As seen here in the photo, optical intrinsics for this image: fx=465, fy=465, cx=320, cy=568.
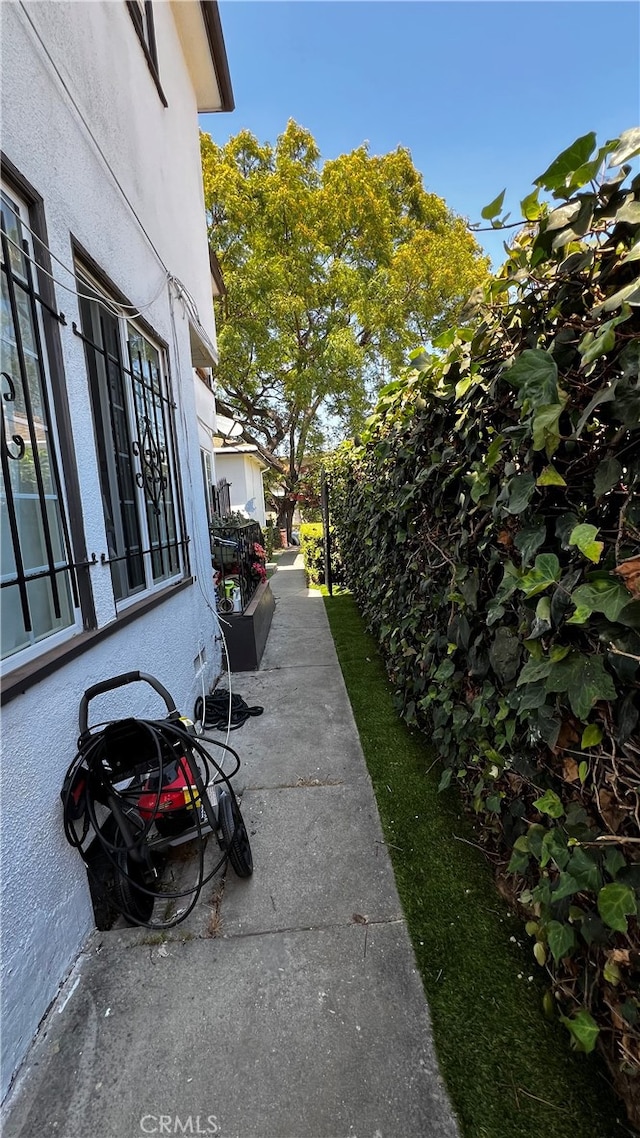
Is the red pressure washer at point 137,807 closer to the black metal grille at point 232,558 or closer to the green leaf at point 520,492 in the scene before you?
the green leaf at point 520,492

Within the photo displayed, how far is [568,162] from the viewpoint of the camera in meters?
1.21

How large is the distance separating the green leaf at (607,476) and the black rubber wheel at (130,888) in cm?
205

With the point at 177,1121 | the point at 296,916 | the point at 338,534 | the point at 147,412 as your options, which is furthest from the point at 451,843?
the point at 338,534

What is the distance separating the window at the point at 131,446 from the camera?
2.77 m

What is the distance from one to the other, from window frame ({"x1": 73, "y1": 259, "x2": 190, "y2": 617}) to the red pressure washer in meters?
0.89

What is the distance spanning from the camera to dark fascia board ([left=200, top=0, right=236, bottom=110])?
14.6 ft

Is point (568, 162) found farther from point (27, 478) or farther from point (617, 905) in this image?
point (27, 478)

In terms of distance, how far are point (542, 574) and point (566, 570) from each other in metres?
0.08

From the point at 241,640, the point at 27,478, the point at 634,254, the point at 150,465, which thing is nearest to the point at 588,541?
the point at 634,254

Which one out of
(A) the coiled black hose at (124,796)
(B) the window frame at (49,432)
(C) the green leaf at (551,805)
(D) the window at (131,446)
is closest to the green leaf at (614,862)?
(C) the green leaf at (551,805)

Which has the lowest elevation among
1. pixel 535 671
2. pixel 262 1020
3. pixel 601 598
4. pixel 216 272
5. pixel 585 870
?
pixel 262 1020

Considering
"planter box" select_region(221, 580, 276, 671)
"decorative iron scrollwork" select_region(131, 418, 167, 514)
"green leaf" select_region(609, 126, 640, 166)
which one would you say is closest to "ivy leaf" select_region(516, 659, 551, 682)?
"green leaf" select_region(609, 126, 640, 166)

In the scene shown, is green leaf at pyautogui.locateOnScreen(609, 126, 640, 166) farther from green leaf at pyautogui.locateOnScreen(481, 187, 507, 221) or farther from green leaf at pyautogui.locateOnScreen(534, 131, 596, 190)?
green leaf at pyautogui.locateOnScreen(481, 187, 507, 221)

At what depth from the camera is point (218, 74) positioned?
521 centimetres
